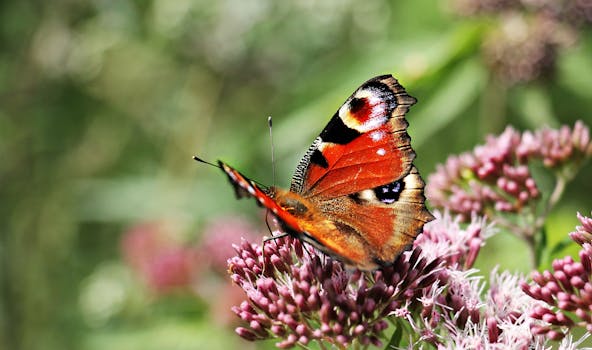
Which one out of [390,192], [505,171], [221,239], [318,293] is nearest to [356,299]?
[318,293]

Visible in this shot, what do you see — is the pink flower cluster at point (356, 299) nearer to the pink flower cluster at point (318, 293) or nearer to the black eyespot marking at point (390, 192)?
the pink flower cluster at point (318, 293)

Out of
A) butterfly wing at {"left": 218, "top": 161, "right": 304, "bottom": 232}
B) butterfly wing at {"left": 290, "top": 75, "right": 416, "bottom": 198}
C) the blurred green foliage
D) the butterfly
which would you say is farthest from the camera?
the blurred green foliage

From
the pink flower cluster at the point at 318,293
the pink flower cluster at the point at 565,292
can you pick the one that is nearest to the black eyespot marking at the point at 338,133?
the pink flower cluster at the point at 318,293

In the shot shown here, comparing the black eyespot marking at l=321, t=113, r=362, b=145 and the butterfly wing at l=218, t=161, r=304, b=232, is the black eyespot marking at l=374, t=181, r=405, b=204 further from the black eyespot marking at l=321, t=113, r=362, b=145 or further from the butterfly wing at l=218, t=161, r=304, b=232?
the butterfly wing at l=218, t=161, r=304, b=232

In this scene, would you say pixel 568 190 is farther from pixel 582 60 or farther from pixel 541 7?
pixel 541 7

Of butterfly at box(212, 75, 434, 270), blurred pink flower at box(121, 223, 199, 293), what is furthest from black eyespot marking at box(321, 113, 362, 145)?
blurred pink flower at box(121, 223, 199, 293)

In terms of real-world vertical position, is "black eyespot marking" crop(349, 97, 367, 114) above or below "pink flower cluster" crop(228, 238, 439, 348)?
above

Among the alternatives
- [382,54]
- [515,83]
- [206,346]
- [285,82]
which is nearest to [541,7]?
[515,83]

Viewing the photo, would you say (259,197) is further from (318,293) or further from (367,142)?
(367,142)
